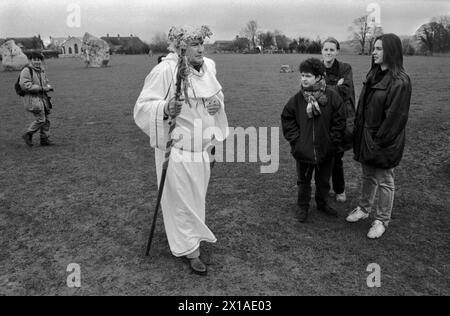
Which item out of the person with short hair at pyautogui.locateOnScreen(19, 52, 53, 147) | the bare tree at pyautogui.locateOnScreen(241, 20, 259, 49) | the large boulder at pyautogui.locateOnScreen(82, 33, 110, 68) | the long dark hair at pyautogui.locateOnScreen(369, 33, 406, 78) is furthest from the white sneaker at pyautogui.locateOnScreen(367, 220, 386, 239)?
the bare tree at pyautogui.locateOnScreen(241, 20, 259, 49)

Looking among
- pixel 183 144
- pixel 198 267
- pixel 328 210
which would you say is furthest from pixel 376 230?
pixel 183 144

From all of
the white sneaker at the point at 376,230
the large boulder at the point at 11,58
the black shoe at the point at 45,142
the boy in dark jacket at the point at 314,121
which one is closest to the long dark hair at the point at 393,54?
the boy in dark jacket at the point at 314,121

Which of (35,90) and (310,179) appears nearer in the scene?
(310,179)

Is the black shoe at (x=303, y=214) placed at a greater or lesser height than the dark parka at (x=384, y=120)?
lesser

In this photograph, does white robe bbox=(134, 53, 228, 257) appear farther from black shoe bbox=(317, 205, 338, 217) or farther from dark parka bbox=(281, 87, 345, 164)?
black shoe bbox=(317, 205, 338, 217)

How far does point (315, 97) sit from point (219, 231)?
186 cm

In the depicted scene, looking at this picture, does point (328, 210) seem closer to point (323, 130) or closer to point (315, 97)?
point (323, 130)

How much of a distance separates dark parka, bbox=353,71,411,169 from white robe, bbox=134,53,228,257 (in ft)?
5.27

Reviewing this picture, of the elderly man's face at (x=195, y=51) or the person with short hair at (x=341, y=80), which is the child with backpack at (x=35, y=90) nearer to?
the elderly man's face at (x=195, y=51)

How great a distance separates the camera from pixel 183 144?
3.62m

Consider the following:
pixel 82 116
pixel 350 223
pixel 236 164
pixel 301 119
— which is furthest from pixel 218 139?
pixel 82 116

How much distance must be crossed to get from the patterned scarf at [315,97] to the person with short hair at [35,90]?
236 inches

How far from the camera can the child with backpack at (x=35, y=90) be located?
7.84 m
